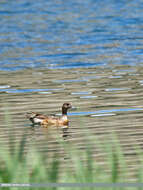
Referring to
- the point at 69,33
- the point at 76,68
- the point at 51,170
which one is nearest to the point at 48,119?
the point at 51,170

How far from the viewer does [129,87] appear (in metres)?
17.7

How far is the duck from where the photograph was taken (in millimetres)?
13539

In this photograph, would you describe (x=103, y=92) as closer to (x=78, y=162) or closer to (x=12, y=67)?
(x=12, y=67)

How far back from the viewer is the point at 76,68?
75.2ft

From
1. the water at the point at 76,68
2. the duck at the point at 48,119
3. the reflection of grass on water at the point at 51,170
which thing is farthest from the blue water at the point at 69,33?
the reflection of grass on water at the point at 51,170

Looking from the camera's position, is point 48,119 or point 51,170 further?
point 48,119

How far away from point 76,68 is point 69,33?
11.9 meters

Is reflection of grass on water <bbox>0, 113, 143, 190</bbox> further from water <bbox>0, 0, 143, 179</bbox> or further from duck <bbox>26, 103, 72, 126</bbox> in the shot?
duck <bbox>26, 103, 72, 126</bbox>

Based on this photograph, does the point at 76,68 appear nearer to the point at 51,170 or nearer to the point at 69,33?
the point at 69,33

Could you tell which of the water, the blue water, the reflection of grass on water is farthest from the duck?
the blue water

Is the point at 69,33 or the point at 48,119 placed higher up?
the point at 69,33

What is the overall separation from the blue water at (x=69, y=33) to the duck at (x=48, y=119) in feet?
29.4

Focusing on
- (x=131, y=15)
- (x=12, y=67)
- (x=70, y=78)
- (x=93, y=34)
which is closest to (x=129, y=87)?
(x=70, y=78)

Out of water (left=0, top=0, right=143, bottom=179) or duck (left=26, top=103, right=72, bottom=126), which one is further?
duck (left=26, top=103, right=72, bottom=126)
